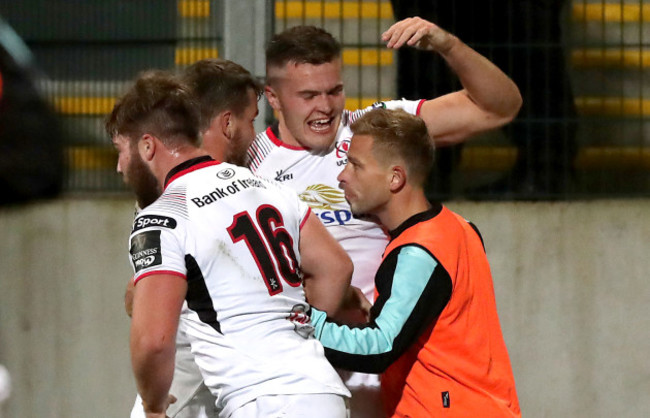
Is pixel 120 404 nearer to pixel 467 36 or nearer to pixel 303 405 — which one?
pixel 467 36

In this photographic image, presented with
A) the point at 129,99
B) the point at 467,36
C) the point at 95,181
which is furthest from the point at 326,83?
the point at 95,181

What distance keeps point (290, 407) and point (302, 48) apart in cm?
153

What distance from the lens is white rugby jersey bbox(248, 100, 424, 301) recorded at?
4285mm

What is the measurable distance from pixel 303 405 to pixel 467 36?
353 centimetres

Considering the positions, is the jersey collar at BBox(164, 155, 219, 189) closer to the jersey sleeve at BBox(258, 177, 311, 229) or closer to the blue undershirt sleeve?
the jersey sleeve at BBox(258, 177, 311, 229)

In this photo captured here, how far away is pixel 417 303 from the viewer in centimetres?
361

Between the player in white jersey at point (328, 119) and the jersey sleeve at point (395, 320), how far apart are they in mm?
642

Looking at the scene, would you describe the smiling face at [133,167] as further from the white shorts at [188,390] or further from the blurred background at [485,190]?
the blurred background at [485,190]

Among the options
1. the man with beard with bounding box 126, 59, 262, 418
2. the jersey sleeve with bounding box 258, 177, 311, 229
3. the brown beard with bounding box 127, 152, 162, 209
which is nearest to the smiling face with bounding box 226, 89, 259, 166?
the man with beard with bounding box 126, 59, 262, 418

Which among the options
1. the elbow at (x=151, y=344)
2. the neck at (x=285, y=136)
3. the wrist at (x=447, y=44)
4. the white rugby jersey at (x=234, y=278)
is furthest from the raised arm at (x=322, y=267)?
the wrist at (x=447, y=44)

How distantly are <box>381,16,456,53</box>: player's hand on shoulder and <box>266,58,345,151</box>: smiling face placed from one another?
29 centimetres

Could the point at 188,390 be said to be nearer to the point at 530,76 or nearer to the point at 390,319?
the point at 390,319

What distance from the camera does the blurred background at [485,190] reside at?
6.36 meters

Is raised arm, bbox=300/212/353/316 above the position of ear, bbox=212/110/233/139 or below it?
below
